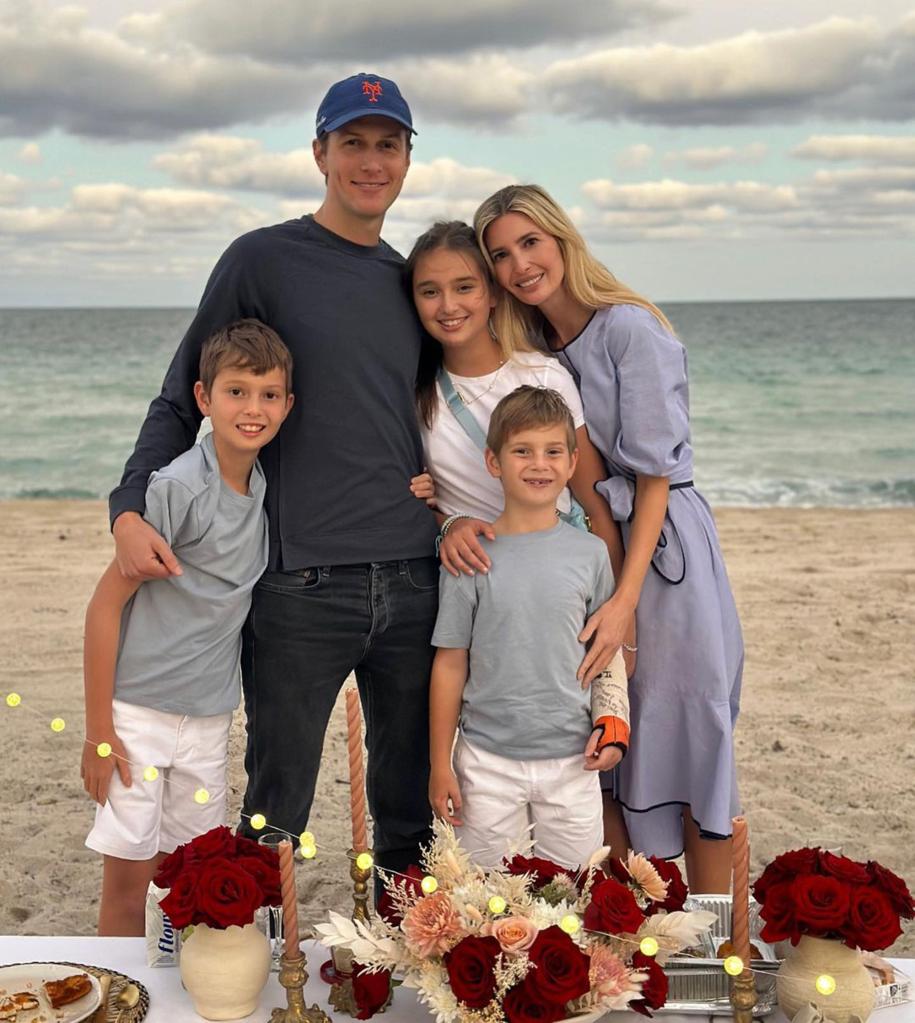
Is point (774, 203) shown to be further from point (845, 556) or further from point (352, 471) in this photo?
point (352, 471)

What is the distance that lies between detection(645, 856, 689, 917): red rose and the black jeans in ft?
3.11

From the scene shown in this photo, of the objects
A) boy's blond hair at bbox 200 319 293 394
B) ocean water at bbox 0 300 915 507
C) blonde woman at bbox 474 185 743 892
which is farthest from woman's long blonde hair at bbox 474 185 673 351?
ocean water at bbox 0 300 915 507

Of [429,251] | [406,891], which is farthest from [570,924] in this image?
[429,251]

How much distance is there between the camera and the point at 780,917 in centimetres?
183

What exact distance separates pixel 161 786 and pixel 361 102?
158 cm

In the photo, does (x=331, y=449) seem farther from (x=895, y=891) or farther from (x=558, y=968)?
(x=895, y=891)

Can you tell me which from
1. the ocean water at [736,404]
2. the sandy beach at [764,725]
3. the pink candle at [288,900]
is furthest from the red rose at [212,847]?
the ocean water at [736,404]

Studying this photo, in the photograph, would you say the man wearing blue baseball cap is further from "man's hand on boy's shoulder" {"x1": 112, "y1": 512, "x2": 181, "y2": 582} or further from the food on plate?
the food on plate

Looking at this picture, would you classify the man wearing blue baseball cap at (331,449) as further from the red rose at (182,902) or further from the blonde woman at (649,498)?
the red rose at (182,902)

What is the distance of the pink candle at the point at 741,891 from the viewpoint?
1714 mm

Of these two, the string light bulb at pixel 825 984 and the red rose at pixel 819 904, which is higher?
the red rose at pixel 819 904

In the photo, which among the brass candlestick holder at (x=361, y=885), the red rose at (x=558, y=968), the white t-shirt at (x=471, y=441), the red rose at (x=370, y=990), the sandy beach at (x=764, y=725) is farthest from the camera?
the sandy beach at (x=764, y=725)

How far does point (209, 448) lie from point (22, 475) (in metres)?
14.6

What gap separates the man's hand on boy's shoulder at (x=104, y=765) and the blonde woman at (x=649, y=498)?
1.16 meters
